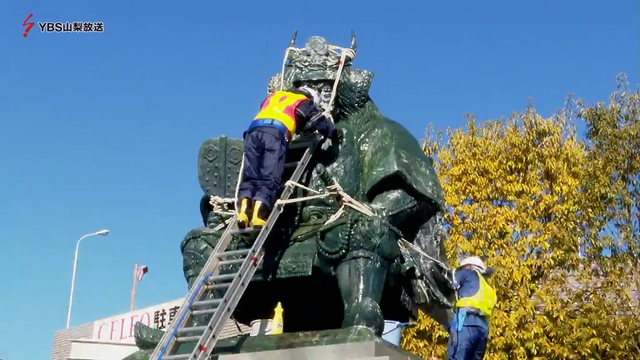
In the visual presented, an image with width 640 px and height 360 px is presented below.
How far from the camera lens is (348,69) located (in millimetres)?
7594

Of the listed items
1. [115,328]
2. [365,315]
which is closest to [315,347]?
[365,315]

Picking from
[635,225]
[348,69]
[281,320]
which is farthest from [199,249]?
[635,225]

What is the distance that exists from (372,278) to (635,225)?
31.2ft

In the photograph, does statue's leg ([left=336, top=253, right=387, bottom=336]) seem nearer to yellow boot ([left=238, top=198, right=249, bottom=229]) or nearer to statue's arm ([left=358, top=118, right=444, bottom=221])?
statue's arm ([left=358, top=118, right=444, bottom=221])

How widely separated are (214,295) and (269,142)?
1.07 m

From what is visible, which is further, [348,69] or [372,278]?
[348,69]

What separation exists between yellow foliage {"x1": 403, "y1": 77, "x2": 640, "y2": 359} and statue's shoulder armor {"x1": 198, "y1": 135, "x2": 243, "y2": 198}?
895 cm

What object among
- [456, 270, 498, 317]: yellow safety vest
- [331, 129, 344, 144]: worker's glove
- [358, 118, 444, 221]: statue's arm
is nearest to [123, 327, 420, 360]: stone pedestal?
[456, 270, 498, 317]: yellow safety vest

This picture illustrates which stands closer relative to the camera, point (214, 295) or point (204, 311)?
point (204, 311)

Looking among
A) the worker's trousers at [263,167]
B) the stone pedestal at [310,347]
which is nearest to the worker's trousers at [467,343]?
the stone pedestal at [310,347]

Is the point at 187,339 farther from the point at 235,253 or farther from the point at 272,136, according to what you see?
the point at 272,136

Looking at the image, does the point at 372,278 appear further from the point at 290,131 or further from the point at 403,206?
the point at 290,131

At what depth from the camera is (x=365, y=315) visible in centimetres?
622

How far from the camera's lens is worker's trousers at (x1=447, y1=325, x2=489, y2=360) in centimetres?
650
